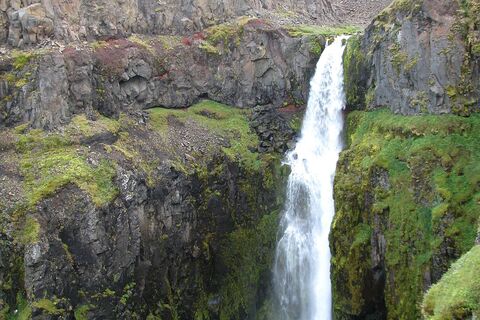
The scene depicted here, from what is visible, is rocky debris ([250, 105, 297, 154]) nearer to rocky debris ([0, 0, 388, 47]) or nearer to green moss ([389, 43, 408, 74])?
rocky debris ([0, 0, 388, 47])

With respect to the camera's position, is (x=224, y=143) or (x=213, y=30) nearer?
(x=224, y=143)

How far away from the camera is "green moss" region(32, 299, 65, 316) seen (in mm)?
19609

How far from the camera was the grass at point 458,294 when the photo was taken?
1025cm

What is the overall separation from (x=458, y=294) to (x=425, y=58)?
14.6 metres

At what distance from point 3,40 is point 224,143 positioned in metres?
13.6

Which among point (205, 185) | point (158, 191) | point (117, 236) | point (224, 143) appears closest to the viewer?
point (117, 236)

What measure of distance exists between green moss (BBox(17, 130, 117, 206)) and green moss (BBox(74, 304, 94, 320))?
4484 millimetres

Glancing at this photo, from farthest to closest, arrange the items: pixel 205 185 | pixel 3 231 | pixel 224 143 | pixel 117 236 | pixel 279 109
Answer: pixel 279 109
pixel 224 143
pixel 205 185
pixel 117 236
pixel 3 231

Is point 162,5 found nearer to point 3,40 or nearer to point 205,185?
point 3,40

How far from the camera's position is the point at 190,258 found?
26.3 metres

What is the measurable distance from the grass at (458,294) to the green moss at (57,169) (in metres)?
15.4

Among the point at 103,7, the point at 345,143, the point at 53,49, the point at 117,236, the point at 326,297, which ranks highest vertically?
the point at 103,7

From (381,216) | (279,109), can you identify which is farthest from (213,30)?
(381,216)

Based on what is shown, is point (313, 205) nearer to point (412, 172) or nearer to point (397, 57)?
point (412, 172)
